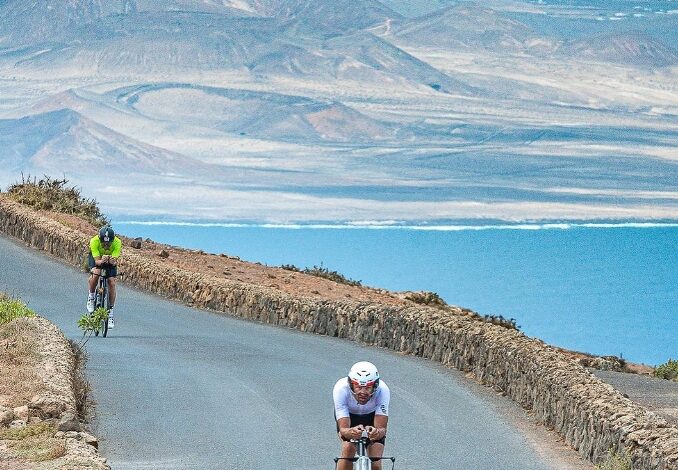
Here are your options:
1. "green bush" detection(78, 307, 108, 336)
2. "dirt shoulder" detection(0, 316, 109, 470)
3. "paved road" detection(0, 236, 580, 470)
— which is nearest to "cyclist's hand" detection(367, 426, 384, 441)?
"dirt shoulder" detection(0, 316, 109, 470)

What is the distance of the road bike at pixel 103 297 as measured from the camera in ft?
96.8

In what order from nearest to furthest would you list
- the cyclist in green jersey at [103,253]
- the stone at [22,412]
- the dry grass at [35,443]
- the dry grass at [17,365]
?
the dry grass at [35,443] < the stone at [22,412] < the dry grass at [17,365] < the cyclist in green jersey at [103,253]

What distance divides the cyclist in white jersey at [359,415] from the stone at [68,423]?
421cm

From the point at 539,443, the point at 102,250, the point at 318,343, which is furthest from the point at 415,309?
the point at 539,443

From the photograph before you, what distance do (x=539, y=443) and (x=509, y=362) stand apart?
4.22 metres

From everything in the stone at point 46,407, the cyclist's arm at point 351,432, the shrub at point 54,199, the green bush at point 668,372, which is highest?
the shrub at point 54,199

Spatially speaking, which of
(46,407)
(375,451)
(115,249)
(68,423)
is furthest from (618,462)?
(115,249)

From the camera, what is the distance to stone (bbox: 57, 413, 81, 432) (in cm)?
1694

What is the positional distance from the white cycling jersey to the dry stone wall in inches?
118

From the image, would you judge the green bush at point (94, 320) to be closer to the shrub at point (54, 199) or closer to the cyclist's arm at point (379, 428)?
the cyclist's arm at point (379, 428)

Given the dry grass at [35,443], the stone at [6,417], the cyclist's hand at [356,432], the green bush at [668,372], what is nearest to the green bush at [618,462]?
the cyclist's hand at [356,432]

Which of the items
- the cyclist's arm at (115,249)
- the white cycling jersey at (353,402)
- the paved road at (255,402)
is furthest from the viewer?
the cyclist's arm at (115,249)

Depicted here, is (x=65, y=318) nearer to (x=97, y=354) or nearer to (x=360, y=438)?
(x=97, y=354)

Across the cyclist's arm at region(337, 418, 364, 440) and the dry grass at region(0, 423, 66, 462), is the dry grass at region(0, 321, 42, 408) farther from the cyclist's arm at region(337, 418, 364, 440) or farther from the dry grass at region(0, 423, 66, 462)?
the cyclist's arm at region(337, 418, 364, 440)
